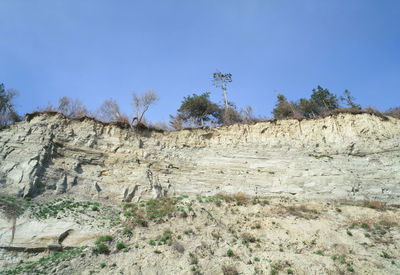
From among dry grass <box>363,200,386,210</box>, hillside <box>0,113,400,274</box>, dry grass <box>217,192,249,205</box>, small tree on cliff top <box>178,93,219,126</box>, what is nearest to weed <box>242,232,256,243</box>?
hillside <box>0,113,400,274</box>

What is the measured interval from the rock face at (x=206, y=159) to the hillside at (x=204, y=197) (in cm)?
8

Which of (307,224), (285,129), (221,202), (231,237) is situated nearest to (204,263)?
(231,237)

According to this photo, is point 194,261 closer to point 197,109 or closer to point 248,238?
point 248,238

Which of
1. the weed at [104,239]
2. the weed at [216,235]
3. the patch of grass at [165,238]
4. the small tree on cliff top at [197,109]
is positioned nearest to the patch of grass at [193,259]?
the patch of grass at [165,238]

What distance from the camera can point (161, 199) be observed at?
53.4 feet

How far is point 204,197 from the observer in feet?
→ 55.7

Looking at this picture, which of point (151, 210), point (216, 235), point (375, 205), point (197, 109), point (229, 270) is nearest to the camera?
point (229, 270)

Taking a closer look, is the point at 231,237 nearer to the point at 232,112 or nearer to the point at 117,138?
the point at 117,138

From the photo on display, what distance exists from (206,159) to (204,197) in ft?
12.8

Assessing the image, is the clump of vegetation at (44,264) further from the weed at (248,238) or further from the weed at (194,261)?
the weed at (248,238)

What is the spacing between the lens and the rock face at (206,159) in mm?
15805

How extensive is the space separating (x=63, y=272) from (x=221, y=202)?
9710 millimetres

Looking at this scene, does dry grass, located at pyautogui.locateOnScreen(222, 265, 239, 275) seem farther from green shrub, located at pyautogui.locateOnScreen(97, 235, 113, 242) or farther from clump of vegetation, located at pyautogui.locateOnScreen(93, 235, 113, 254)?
green shrub, located at pyautogui.locateOnScreen(97, 235, 113, 242)

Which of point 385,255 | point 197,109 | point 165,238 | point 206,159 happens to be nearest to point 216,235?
point 165,238
